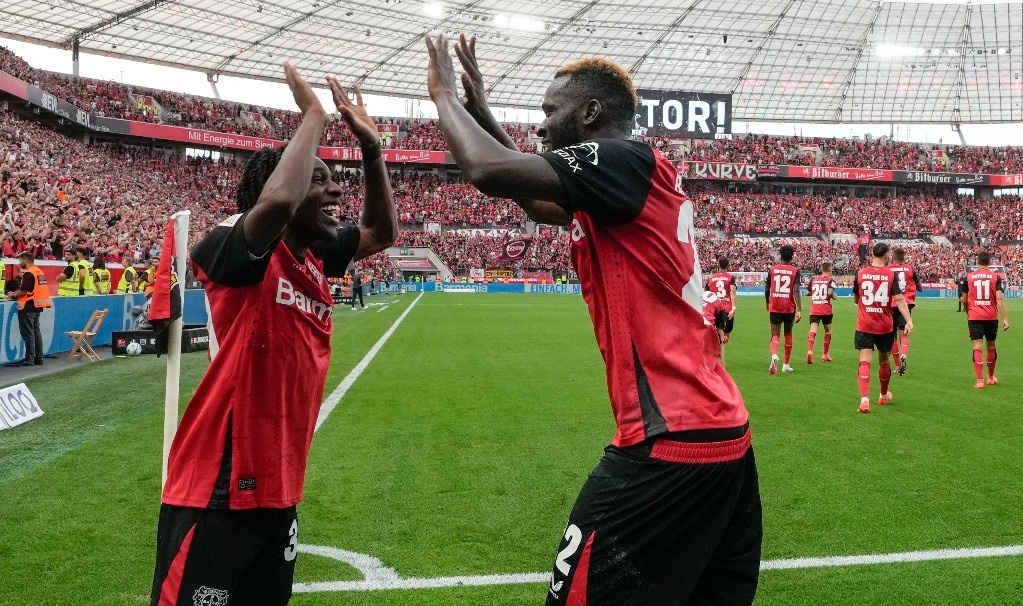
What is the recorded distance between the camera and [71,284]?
54.7ft

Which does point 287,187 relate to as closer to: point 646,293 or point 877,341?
point 646,293

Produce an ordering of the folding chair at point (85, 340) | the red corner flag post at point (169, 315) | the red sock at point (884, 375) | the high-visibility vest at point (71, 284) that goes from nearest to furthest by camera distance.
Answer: the red corner flag post at point (169, 315), the red sock at point (884, 375), the folding chair at point (85, 340), the high-visibility vest at point (71, 284)

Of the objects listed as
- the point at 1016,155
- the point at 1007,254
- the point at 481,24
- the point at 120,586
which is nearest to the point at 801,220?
the point at 1007,254

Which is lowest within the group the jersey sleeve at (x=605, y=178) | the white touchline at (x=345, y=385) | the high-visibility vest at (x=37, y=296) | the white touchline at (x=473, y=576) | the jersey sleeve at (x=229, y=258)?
the white touchline at (x=473, y=576)

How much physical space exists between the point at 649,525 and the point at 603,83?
1.29m

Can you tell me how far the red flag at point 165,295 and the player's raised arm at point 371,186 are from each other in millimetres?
829

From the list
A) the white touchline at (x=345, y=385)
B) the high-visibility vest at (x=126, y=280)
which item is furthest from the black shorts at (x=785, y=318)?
the high-visibility vest at (x=126, y=280)

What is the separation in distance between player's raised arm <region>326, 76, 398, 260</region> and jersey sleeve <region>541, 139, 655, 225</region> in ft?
4.12

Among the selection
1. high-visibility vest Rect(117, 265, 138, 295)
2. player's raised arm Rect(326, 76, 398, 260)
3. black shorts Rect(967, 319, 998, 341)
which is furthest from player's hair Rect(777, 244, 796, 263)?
high-visibility vest Rect(117, 265, 138, 295)

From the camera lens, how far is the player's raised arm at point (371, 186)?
3.17 metres

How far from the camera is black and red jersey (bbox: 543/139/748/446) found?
2184 millimetres

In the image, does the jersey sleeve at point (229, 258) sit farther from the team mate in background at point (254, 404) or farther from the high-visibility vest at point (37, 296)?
the high-visibility vest at point (37, 296)

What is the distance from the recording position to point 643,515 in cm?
215

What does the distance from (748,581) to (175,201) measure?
51402mm
